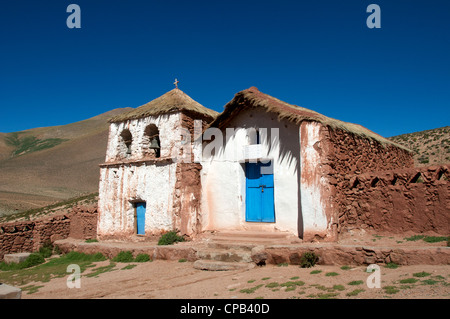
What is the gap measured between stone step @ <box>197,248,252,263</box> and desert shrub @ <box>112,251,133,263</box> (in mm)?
2684

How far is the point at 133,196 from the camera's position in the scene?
44.8ft

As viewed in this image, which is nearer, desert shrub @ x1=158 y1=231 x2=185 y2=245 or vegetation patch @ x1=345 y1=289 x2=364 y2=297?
vegetation patch @ x1=345 y1=289 x2=364 y2=297

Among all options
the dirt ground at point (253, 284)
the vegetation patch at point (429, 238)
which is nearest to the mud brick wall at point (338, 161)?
the vegetation patch at point (429, 238)

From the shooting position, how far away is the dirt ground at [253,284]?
568 centimetres

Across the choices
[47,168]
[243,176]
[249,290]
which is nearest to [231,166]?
[243,176]

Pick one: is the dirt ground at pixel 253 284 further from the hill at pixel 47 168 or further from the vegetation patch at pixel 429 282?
the hill at pixel 47 168

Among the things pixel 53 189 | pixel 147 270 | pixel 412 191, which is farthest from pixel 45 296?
pixel 53 189

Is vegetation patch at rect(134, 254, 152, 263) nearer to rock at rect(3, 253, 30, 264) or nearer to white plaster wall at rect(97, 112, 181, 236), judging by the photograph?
white plaster wall at rect(97, 112, 181, 236)

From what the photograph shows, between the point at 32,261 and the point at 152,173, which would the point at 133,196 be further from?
the point at 32,261

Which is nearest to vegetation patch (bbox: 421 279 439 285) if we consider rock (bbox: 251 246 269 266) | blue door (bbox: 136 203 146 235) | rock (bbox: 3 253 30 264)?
rock (bbox: 251 246 269 266)

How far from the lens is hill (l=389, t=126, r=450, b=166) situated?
28891 millimetres

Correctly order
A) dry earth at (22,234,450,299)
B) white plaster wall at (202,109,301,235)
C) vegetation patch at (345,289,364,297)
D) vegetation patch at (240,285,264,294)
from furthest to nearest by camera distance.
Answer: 1. white plaster wall at (202,109,301,235)
2. vegetation patch at (240,285,264,294)
3. dry earth at (22,234,450,299)
4. vegetation patch at (345,289,364,297)

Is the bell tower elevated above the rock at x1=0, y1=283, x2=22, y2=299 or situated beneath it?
elevated above

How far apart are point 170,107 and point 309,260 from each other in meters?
7.87
